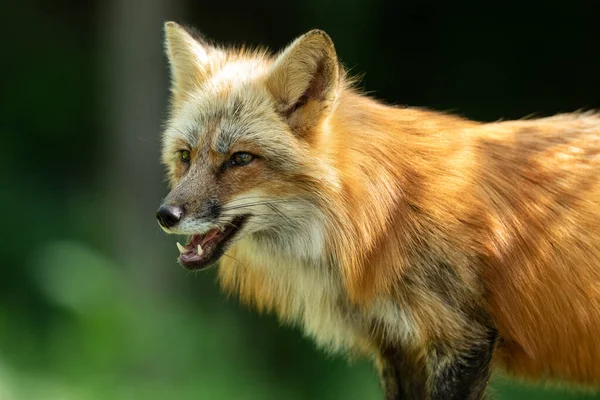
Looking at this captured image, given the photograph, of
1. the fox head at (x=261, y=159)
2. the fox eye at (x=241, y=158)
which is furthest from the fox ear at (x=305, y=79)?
the fox eye at (x=241, y=158)

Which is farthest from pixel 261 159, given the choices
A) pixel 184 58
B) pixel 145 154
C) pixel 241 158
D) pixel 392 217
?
pixel 145 154

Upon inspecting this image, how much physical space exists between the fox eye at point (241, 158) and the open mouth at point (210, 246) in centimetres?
23

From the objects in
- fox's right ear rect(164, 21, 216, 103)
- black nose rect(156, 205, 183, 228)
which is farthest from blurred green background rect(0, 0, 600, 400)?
black nose rect(156, 205, 183, 228)

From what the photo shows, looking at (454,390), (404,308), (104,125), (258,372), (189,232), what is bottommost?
(258,372)

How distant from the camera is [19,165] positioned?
30.0 feet

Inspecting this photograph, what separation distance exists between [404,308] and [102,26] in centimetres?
707

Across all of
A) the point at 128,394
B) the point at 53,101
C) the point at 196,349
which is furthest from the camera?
the point at 53,101

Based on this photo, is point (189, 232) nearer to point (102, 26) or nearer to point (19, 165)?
point (19, 165)

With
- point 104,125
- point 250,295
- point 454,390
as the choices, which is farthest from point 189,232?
point 104,125

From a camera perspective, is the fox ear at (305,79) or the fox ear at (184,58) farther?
the fox ear at (184,58)

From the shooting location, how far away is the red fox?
382 cm

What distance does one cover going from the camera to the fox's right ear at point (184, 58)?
167 inches

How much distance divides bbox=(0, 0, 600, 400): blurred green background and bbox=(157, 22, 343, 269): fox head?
10.1 feet

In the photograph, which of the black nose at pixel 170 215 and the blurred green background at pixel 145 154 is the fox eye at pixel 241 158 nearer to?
the black nose at pixel 170 215
